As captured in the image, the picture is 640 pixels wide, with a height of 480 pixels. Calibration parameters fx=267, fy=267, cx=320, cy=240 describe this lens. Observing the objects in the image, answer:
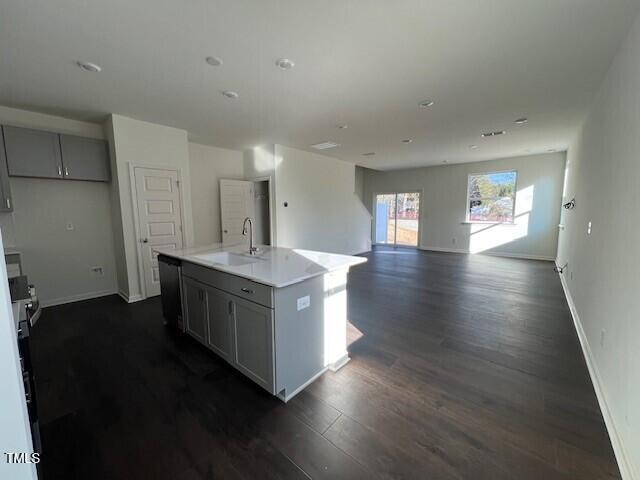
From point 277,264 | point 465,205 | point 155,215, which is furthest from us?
point 465,205

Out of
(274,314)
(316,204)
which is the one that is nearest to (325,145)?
(316,204)

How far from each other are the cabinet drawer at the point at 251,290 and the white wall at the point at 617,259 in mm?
1979

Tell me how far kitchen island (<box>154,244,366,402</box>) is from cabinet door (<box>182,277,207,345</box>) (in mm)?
10

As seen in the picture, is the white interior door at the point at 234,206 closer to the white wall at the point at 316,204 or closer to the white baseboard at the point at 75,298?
the white wall at the point at 316,204

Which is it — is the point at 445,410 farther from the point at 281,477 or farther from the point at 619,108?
the point at 619,108

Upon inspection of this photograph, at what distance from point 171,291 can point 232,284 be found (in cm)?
128

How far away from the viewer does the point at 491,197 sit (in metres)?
7.32

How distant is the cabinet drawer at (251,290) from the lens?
69.3 inches

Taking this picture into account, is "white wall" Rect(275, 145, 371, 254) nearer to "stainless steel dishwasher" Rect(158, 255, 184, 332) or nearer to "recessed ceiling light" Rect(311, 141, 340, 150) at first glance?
"recessed ceiling light" Rect(311, 141, 340, 150)

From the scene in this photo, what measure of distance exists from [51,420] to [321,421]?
1746mm

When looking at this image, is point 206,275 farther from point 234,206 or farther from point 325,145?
point 325,145

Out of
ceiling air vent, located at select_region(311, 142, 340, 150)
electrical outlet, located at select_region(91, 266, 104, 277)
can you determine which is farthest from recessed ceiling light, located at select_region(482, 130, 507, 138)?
electrical outlet, located at select_region(91, 266, 104, 277)

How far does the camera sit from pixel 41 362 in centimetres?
235

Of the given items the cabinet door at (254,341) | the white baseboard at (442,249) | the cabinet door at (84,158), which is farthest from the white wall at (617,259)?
the cabinet door at (84,158)
